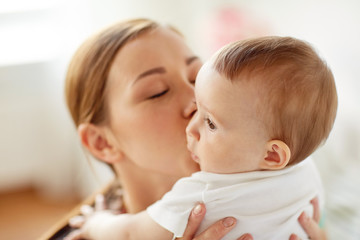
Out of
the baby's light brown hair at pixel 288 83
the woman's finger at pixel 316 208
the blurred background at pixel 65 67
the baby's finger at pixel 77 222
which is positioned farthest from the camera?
the blurred background at pixel 65 67

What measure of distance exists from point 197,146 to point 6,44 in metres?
2.34

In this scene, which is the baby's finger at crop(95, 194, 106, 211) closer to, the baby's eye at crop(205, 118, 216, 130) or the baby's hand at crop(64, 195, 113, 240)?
the baby's hand at crop(64, 195, 113, 240)

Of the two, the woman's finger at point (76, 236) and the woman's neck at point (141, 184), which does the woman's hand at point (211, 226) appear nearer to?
the woman's neck at point (141, 184)

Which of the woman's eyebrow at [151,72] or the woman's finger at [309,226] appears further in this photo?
the woman's eyebrow at [151,72]

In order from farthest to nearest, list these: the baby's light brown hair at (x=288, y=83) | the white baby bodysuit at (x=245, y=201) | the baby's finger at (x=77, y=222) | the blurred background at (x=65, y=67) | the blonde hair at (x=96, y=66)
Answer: the blurred background at (x=65, y=67)
the baby's finger at (x=77, y=222)
the blonde hair at (x=96, y=66)
the white baby bodysuit at (x=245, y=201)
the baby's light brown hair at (x=288, y=83)

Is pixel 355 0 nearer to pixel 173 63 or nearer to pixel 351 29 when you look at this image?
pixel 351 29

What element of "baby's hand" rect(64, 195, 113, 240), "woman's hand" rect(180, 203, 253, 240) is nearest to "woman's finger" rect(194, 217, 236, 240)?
"woman's hand" rect(180, 203, 253, 240)

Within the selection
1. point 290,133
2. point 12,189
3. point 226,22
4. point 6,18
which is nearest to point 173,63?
point 290,133

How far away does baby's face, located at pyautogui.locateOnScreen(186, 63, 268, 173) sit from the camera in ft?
2.72

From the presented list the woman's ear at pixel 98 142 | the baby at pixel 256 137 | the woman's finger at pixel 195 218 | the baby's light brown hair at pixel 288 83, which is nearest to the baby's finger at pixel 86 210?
the woman's ear at pixel 98 142

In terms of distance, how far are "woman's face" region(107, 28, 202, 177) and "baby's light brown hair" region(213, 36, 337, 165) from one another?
312mm


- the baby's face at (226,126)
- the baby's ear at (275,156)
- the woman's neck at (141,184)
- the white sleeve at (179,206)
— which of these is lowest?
the woman's neck at (141,184)

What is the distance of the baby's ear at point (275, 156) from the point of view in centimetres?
83

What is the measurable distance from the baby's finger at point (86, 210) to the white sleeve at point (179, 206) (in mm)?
520
